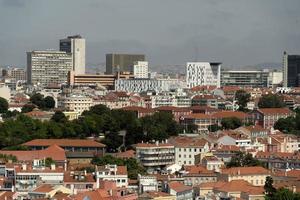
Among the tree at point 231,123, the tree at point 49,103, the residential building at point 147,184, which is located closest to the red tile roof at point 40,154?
the residential building at point 147,184

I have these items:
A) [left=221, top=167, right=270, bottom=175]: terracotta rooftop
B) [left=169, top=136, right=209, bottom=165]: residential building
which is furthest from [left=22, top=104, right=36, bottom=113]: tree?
[left=221, top=167, right=270, bottom=175]: terracotta rooftop

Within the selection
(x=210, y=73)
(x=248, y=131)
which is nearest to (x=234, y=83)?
(x=210, y=73)

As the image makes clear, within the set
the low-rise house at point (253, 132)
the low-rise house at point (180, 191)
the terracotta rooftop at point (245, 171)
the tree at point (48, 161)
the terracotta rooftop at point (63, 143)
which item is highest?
the low-rise house at point (253, 132)

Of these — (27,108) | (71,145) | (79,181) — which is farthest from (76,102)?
(79,181)

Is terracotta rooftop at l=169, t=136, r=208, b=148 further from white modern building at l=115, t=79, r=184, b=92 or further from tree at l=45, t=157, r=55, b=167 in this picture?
white modern building at l=115, t=79, r=184, b=92

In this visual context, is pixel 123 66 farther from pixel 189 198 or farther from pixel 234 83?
pixel 189 198

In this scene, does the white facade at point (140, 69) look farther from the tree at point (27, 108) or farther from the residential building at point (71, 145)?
the residential building at point (71, 145)

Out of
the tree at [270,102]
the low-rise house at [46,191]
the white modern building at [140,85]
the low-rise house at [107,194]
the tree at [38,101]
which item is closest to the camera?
the low-rise house at [107,194]
